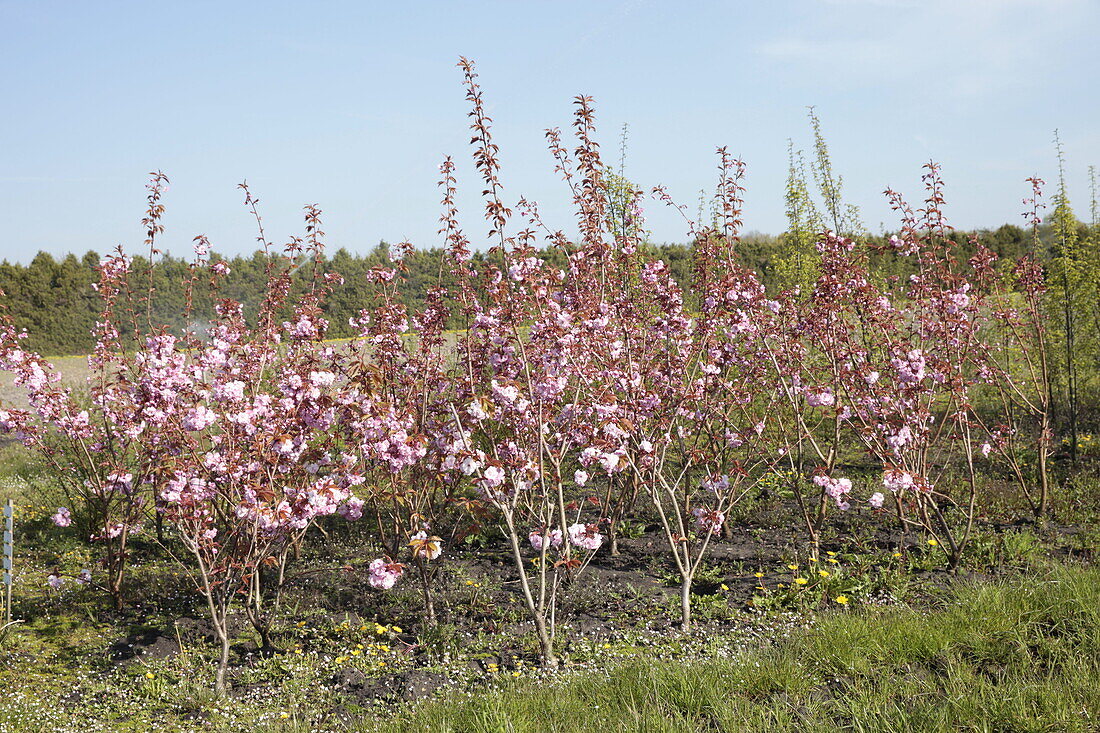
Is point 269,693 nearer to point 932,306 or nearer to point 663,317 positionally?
point 663,317

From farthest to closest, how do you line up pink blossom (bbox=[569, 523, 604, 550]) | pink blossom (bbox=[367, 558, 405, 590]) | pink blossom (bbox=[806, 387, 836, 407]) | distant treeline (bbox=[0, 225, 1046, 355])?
distant treeline (bbox=[0, 225, 1046, 355]) → pink blossom (bbox=[806, 387, 836, 407]) → pink blossom (bbox=[569, 523, 604, 550]) → pink blossom (bbox=[367, 558, 405, 590])

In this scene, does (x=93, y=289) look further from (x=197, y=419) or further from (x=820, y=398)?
(x=820, y=398)

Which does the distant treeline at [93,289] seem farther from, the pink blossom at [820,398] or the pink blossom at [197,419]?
the pink blossom at [197,419]

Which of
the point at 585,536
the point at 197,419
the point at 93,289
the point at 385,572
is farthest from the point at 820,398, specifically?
the point at 93,289

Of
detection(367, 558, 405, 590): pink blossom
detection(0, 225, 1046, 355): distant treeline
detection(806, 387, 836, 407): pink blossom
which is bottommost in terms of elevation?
detection(367, 558, 405, 590): pink blossom

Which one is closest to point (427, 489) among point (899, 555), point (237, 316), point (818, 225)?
point (237, 316)

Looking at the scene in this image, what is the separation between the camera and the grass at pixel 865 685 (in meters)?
2.89

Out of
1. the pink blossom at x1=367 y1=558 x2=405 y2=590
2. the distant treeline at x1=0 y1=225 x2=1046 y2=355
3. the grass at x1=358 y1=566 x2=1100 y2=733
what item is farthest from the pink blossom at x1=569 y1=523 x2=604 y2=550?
the distant treeline at x1=0 y1=225 x2=1046 y2=355

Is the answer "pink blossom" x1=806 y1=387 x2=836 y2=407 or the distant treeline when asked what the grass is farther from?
the distant treeline

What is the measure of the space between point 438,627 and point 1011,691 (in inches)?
104

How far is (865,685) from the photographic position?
323 cm

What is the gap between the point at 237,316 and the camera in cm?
491

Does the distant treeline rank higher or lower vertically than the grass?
higher

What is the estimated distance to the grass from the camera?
289cm
